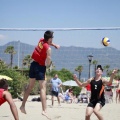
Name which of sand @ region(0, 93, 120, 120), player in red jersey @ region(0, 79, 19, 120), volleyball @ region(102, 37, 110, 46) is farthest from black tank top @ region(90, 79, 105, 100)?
volleyball @ region(102, 37, 110, 46)

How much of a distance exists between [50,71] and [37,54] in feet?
101

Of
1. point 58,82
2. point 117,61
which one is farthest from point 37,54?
point 58,82

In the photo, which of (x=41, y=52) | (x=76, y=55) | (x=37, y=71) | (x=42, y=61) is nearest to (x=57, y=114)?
(x=37, y=71)

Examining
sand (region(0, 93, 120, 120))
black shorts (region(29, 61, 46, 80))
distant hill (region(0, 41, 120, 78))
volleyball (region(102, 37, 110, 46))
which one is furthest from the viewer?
distant hill (region(0, 41, 120, 78))

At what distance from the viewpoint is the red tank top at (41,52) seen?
25.6ft

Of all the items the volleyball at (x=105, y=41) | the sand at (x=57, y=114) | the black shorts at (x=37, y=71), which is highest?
the volleyball at (x=105, y=41)

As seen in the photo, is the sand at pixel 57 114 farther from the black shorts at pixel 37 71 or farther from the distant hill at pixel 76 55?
the distant hill at pixel 76 55

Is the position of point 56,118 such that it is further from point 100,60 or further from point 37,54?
point 100,60

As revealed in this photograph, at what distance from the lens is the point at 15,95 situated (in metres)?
23.6

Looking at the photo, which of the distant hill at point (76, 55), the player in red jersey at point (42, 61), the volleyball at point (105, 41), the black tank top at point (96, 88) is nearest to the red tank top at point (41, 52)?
the player in red jersey at point (42, 61)

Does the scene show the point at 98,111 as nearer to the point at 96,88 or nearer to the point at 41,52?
the point at 96,88

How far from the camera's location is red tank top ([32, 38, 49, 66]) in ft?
25.6

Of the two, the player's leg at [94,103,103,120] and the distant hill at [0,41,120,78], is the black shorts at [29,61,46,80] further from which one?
the distant hill at [0,41,120,78]

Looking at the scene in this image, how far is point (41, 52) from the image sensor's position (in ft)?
25.8
